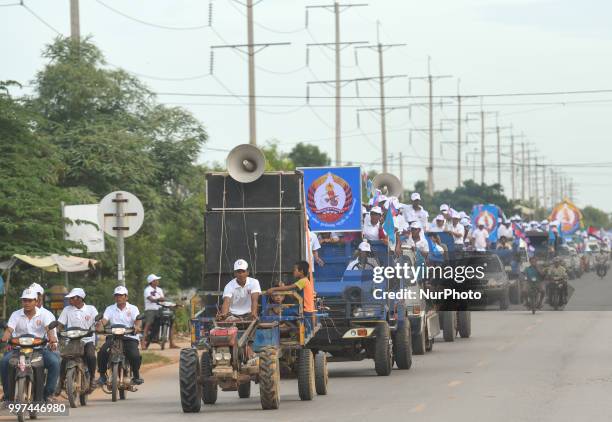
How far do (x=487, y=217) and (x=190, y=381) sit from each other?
41.4 meters

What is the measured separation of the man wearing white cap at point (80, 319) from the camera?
1992cm

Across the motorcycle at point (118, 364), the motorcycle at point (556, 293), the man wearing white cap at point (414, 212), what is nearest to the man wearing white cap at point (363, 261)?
the motorcycle at point (118, 364)

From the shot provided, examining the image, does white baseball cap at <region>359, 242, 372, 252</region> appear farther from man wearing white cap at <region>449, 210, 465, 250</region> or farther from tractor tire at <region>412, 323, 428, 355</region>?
man wearing white cap at <region>449, 210, 465, 250</region>

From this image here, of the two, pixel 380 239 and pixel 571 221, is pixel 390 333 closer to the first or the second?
pixel 380 239

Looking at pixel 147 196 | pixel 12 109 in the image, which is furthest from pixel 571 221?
pixel 12 109

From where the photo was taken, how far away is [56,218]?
2975 centimetres

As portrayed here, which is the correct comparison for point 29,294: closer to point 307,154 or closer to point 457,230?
point 457,230

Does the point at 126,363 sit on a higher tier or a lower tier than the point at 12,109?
lower

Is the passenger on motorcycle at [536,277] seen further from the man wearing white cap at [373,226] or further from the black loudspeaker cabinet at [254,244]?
the black loudspeaker cabinet at [254,244]

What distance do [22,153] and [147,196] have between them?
37.1 ft

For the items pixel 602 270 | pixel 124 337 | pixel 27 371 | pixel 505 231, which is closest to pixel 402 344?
pixel 124 337

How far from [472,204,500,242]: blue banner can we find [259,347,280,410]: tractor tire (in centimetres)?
3964

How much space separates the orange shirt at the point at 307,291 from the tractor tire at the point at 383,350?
115 inches

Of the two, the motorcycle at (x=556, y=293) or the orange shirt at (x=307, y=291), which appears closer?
the orange shirt at (x=307, y=291)
